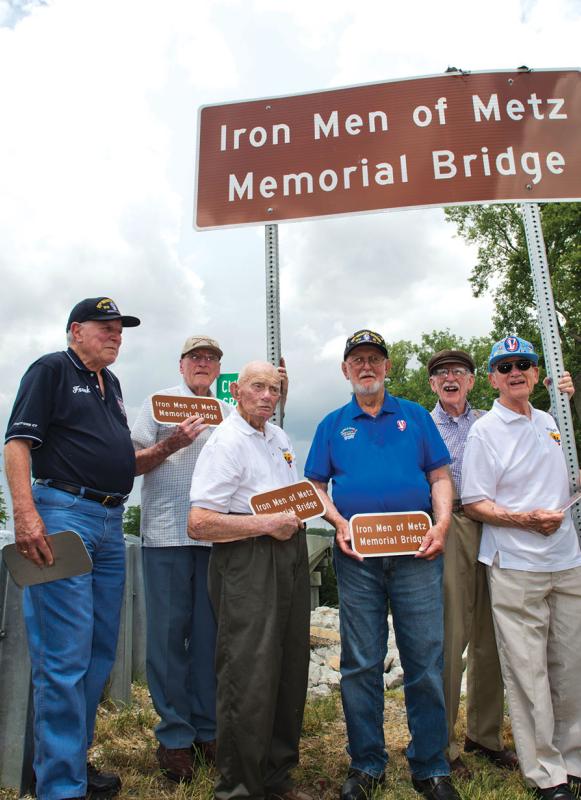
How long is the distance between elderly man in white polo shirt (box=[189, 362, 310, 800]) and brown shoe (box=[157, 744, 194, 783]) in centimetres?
55

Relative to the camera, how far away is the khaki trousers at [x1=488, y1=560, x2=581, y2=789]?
10.5 ft

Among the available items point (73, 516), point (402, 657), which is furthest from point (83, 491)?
point (402, 657)

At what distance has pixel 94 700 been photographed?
A: 3.19 m

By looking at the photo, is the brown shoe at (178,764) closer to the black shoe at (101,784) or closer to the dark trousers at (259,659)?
the black shoe at (101,784)

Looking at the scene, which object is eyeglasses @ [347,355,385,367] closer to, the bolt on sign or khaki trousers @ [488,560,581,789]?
the bolt on sign

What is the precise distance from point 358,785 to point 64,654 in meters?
1.65

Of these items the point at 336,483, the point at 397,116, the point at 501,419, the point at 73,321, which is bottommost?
the point at 336,483

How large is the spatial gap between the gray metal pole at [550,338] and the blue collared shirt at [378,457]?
70 centimetres

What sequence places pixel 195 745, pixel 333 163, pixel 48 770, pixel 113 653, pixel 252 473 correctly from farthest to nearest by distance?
pixel 333 163, pixel 195 745, pixel 113 653, pixel 252 473, pixel 48 770

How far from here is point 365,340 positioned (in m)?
3.44

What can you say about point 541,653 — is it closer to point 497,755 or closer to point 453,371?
point 497,755

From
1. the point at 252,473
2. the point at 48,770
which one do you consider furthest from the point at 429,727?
the point at 48,770

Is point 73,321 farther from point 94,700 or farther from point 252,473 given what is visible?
point 94,700

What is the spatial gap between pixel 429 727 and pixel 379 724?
0.87 ft
